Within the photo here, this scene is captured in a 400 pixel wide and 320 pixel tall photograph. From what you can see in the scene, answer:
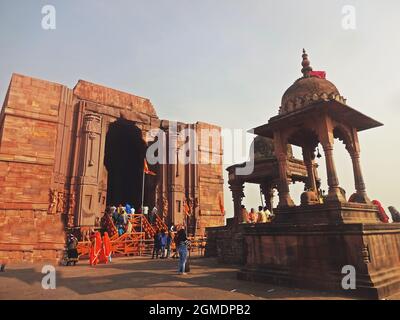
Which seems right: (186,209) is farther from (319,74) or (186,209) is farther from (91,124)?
(319,74)

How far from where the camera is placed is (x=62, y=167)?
16.3 metres

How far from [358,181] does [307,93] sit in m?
3.00

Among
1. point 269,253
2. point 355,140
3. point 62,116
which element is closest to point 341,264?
point 269,253

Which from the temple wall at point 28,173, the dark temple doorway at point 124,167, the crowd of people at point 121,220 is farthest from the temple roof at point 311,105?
the dark temple doorway at point 124,167

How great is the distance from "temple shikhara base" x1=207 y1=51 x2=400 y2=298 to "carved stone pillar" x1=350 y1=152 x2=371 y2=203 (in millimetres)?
25

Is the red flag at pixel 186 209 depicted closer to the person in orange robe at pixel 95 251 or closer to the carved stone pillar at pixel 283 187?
the person in orange robe at pixel 95 251

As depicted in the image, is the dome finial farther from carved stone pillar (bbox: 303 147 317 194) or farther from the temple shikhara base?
carved stone pillar (bbox: 303 147 317 194)

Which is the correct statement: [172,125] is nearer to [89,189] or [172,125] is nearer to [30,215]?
[89,189]

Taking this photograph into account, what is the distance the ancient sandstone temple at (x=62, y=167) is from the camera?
567 inches

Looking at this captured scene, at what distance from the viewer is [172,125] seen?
22.3 meters
